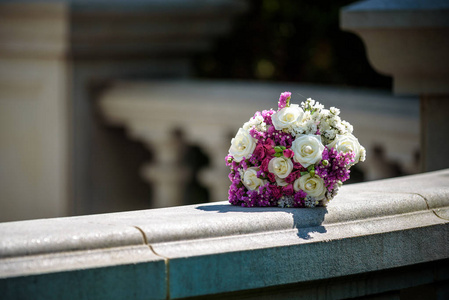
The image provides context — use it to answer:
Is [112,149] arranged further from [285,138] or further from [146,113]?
[285,138]

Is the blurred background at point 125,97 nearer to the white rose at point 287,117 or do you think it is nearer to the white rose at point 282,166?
the white rose at point 287,117

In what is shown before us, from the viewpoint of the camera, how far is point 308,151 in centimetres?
263

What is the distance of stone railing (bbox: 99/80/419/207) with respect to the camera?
564cm

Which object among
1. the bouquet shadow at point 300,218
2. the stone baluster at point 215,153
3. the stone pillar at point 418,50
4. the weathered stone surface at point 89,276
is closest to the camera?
the weathered stone surface at point 89,276

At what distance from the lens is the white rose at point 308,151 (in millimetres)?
2623

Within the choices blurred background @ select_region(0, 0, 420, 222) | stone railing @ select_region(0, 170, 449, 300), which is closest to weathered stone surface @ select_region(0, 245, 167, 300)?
stone railing @ select_region(0, 170, 449, 300)

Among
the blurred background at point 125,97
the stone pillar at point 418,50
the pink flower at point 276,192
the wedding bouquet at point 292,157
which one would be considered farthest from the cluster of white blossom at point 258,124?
the blurred background at point 125,97

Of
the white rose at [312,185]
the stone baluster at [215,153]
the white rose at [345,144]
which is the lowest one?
the stone baluster at [215,153]

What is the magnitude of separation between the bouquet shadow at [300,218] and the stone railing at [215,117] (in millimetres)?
3093

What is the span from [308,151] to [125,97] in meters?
5.33

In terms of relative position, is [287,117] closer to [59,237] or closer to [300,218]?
[300,218]

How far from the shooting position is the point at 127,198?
839cm

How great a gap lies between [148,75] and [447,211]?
602 centimetres

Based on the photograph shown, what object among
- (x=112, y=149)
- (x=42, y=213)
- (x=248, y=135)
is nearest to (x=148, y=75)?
(x=112, y=149)
